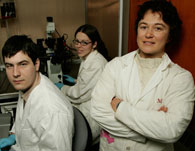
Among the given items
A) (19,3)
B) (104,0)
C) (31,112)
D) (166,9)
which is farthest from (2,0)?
(166,9)

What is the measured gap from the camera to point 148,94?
3.08 ft

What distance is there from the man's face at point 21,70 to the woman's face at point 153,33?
25.8 inches

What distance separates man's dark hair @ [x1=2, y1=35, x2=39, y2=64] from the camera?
0.95 meters

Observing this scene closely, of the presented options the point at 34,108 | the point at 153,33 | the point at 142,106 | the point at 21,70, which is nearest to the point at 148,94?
the point at 142,106

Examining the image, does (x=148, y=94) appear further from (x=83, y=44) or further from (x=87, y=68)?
(x=83, y=44)

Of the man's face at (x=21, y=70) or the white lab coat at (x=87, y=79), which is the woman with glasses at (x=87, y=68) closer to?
the white lab coat at (x=87, y=79)

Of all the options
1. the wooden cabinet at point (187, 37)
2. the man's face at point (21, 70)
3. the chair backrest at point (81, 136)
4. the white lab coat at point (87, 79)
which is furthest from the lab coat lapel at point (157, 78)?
the white lab coat at point (87, 79)

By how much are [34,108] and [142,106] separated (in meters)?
0.58

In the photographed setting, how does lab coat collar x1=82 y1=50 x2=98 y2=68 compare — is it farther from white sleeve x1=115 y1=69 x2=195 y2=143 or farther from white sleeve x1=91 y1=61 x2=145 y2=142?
white sleeve x1=115 y1=69 x2=195 y2=143

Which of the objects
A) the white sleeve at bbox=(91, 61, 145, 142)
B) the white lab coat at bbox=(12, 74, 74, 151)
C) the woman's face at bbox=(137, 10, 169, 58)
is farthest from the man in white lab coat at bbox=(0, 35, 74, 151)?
the woman's face at bbox=(137, 10, 169, 58)

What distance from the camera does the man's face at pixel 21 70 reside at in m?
0.95

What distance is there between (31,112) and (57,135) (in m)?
0.21

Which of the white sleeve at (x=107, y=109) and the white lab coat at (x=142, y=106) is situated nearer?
the white lab coat at (x=142, y=106)

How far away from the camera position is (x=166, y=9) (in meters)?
0.96
